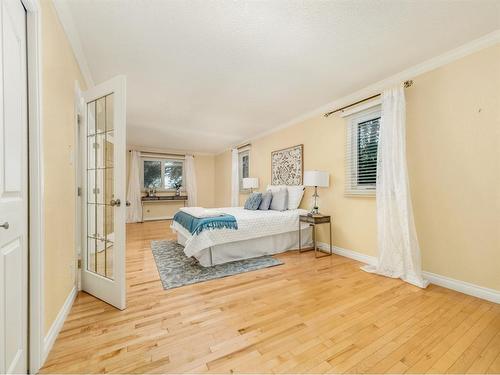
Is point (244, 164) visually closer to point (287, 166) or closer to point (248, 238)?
point (287, 166)

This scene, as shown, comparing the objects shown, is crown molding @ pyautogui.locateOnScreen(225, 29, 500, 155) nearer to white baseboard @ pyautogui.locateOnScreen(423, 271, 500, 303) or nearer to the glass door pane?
white baseboard @ pyautogui.locateOnScreen(423, 271, 500, 303)

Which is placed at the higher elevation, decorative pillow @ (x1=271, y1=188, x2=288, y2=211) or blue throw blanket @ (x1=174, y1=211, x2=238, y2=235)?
decorative pillow @ (x1=271, y1=188, x2=288, y2=211)

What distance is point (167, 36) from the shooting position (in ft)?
6.35

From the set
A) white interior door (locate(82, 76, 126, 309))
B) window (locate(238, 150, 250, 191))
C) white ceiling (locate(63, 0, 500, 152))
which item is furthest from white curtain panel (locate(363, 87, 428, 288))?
window (locate(238, 150, 250, 191))

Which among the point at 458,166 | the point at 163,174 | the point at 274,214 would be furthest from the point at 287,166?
the point at 163,174

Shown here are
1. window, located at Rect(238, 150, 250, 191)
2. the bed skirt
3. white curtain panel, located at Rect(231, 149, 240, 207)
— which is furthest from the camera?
white curtain panel, located at Rect(231, 149, 240, 207)

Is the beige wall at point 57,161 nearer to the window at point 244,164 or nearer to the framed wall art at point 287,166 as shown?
the framed wall art at point 287,166

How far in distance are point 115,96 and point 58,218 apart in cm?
107

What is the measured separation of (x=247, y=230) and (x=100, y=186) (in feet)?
6.09

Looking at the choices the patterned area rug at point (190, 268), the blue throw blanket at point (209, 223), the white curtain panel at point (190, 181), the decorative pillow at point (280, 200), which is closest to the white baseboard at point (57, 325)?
→ the patterned area rug at point (190, 268)

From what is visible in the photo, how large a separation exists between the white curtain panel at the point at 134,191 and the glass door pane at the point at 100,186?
15.8 feet

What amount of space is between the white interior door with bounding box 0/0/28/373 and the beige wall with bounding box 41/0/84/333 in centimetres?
22

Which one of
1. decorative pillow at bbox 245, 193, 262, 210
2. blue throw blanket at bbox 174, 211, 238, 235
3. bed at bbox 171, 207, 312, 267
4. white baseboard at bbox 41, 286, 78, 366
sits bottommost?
white baseboard at bbox 41, 286, 78, 366

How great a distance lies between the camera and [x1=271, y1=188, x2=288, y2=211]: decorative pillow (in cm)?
390
